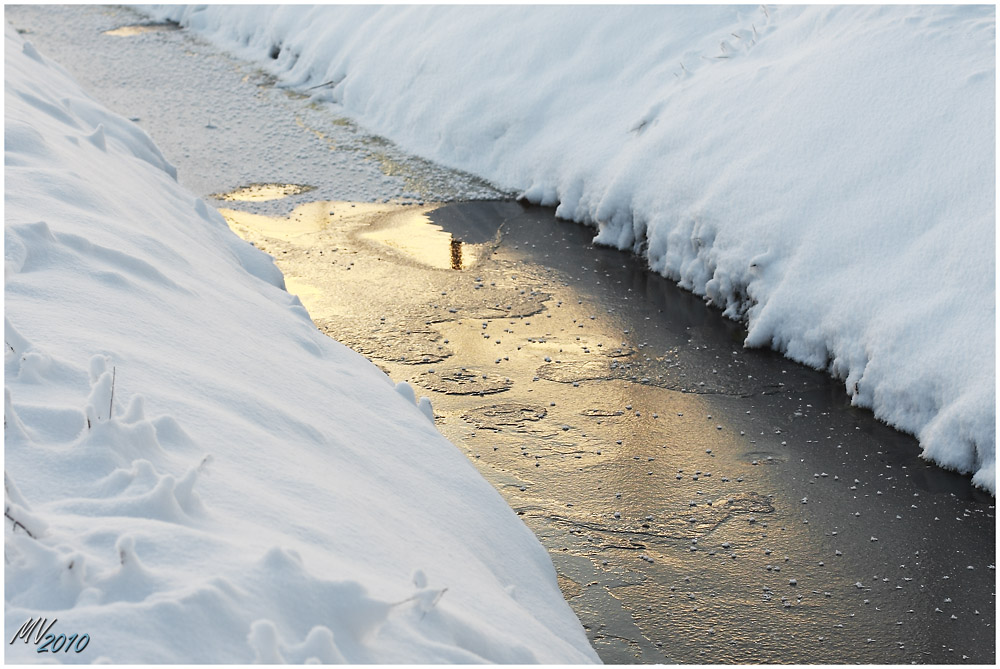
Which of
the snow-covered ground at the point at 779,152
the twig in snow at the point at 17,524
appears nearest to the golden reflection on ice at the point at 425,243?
the snow-covered ground at the point at 779,152

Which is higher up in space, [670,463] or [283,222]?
[670,463]

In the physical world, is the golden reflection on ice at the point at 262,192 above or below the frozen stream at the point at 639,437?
below

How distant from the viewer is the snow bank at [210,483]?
209cm

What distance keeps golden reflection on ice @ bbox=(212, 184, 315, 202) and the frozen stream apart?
28 mm

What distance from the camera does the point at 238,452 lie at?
2949 millimetres

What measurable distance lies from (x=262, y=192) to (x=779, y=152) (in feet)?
15.3

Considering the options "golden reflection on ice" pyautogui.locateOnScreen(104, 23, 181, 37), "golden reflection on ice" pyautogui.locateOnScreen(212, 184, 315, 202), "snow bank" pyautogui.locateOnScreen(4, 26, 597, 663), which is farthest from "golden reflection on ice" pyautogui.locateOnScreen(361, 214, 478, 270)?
"golden reflection on ice" pyautogui.locateOnScreen(104, 23, 181, 37)

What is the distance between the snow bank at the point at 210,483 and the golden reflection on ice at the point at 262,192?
3749mm

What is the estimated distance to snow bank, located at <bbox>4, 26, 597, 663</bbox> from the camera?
6.84 feet

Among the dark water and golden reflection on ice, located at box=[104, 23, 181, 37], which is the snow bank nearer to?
the dark water

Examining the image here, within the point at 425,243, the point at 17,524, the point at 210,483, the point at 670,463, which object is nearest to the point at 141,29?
the point at 425,243

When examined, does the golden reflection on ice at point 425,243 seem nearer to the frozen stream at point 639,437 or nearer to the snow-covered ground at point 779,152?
the frozen stream at point 639,437

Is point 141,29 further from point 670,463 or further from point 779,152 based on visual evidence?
point 670,463

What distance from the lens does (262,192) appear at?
9055 millimetres
